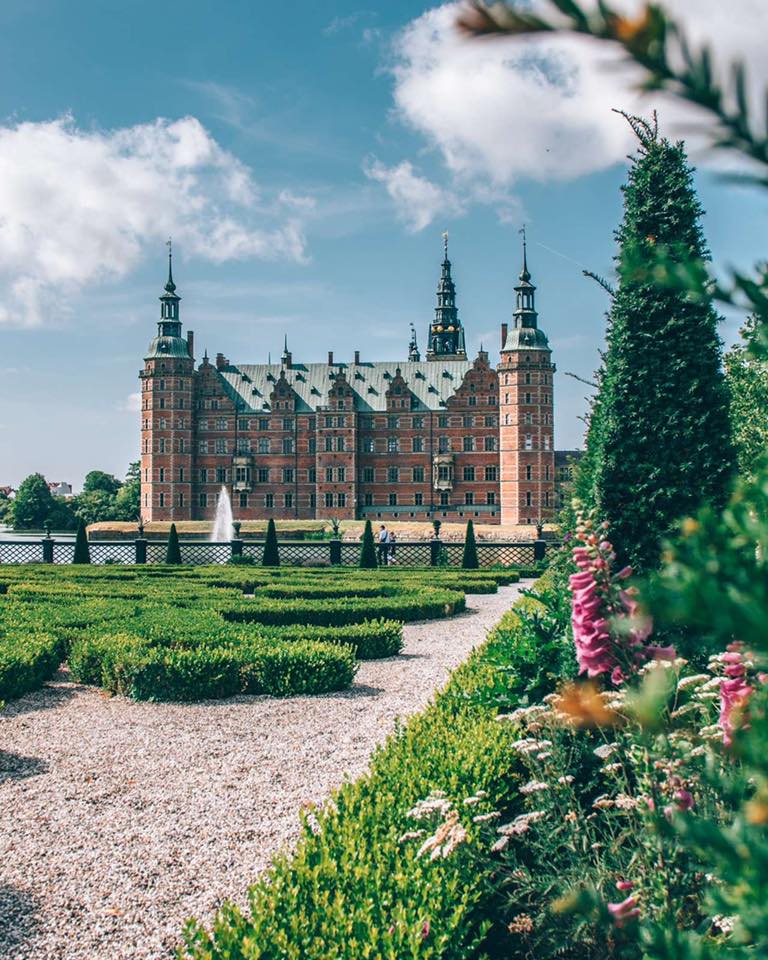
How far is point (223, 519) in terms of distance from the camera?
57406 mm

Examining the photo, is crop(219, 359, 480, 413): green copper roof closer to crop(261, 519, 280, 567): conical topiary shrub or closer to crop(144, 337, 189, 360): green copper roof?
crop(144, 337, 189, 360): green copper roof

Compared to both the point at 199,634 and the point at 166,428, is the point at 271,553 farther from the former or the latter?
the point at 166,428

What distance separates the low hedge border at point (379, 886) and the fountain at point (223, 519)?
144 feet

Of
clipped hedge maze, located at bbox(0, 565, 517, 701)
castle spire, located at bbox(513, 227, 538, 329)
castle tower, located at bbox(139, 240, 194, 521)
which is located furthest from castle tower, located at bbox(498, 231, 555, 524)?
clipped hedge maze, located at bbox(0, 565, 517, 701)

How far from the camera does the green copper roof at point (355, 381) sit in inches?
2462

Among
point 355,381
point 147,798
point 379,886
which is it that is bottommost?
point 147,798

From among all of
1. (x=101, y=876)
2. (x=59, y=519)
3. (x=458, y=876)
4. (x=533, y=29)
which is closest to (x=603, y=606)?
(x=458, y=876)

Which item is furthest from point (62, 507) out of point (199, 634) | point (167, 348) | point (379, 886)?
point (379, 886)

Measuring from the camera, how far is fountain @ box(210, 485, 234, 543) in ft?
161

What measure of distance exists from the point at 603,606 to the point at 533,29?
276cm

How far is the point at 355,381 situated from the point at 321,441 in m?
5.25

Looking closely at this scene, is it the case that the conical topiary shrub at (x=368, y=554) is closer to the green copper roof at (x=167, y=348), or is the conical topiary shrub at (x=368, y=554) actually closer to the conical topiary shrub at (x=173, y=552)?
the conical topiary shrub at (x=173, y=552)

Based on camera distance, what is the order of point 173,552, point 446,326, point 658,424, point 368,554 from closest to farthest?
point 658,424 < point 368,554 < point 173,552 < point 446,326

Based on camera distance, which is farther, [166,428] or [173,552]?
[166,428]
